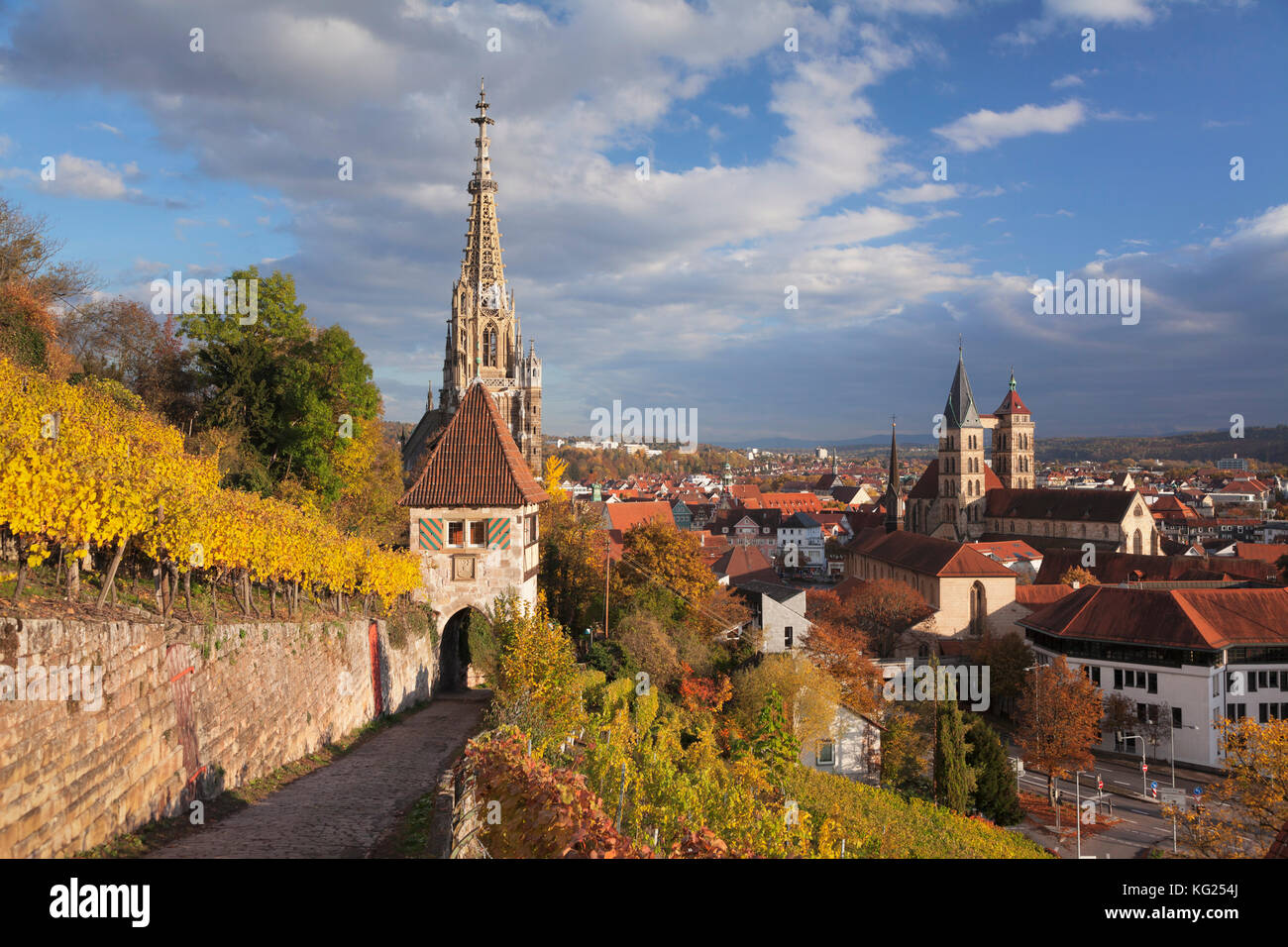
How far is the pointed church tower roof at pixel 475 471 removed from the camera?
26312 millimetres

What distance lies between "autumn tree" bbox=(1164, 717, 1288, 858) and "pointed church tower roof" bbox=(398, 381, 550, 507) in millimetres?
23224

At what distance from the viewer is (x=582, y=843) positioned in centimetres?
762

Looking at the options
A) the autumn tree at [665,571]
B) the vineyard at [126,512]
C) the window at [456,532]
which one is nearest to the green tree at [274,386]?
the window at [456,532]

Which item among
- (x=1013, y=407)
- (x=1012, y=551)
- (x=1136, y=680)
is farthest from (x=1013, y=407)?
(x=1136, y=680)

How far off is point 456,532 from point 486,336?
151ft

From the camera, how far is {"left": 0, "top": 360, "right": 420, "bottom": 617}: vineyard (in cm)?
1007

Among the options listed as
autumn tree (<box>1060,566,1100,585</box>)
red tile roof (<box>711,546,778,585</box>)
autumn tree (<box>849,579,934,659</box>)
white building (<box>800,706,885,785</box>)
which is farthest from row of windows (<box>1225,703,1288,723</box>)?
red tile roof (<box>711,546,778,585</box>)

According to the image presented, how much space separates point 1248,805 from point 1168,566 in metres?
48.5

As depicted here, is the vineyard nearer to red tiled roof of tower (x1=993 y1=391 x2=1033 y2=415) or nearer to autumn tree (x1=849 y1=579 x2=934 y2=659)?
autumn tree (x1=849 y1=579 x2=934 y2=659)

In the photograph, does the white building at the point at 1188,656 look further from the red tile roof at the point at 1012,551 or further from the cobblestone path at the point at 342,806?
the cobblestone path at the point at 342,806

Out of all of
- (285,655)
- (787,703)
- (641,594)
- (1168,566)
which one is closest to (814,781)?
(787,703)

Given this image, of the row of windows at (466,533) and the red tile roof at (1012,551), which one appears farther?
the red tile roof at (1012,551)

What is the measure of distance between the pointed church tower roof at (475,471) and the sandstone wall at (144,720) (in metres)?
8.23
